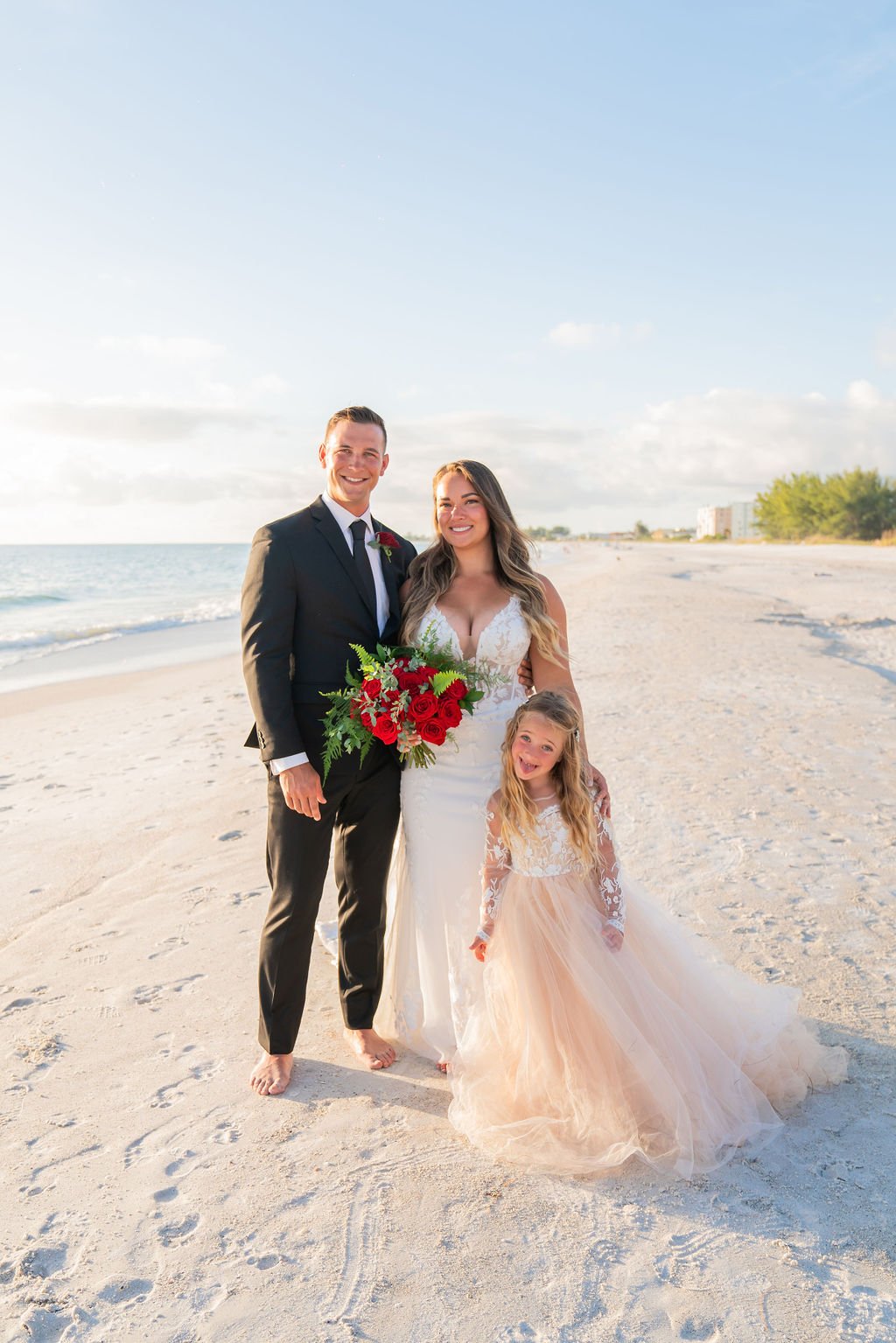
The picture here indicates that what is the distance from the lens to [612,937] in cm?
350

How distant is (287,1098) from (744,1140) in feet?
5.71

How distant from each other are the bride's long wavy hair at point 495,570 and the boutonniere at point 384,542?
6.4 inches

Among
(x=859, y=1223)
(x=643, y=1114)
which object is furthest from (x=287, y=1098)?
(x=859, y=1223)

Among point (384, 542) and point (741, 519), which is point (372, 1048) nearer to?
point (384, 542)

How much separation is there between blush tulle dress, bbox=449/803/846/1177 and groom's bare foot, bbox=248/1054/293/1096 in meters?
0.73

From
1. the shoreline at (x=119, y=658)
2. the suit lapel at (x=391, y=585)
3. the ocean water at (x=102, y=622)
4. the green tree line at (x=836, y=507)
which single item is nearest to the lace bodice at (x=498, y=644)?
the suit lapel at (x=391, y=585)

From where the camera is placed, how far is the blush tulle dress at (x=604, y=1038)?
127 inches

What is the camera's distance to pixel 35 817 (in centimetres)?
751

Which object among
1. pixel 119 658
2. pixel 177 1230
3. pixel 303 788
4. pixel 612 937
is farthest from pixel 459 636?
pixel 119 658

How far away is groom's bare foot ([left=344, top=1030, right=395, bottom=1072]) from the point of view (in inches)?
155

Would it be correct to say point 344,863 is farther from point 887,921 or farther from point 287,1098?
point 887,921

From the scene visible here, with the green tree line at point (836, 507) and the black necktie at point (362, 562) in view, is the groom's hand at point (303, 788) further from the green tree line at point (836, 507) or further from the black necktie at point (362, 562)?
the green tree line at point (836, 507)

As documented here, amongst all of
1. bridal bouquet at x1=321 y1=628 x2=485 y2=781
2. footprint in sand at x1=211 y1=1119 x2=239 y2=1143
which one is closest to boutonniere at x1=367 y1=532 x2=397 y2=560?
bridal bouquet at x1=321 y1=628 x2=485 y2=781

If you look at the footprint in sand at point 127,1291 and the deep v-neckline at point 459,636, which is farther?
the deep v-neckline at point 459,636
